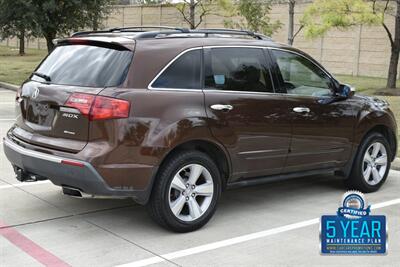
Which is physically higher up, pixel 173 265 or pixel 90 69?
pixel 90 69

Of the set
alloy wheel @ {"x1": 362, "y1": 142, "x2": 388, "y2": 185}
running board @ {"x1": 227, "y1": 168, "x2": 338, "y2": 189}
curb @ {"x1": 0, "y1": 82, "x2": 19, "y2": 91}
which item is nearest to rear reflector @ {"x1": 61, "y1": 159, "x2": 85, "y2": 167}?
running board @ {"x1": 227, "y1": 168, "x2": 338, "y2": 189}

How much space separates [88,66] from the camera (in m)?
5.13

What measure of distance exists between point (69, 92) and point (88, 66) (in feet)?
1.10

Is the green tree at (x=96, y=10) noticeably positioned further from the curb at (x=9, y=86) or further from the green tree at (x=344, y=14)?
the green tree at (x=344, y=14)

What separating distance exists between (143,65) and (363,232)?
2.34 metres

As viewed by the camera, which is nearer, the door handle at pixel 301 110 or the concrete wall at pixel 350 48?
the door handle at pixel 301 110

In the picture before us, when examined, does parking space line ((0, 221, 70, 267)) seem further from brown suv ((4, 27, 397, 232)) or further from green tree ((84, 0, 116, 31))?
green tree ((84, 0, 116, 31))

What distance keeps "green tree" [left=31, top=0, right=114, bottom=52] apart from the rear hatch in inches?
603

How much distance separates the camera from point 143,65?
5.00m

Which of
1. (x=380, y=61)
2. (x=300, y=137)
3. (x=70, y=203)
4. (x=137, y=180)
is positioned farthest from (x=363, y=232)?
(x=380, y=61)

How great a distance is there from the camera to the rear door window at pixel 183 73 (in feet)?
16.8

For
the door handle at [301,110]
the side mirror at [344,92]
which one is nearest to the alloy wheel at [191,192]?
the door handle at [301,110]

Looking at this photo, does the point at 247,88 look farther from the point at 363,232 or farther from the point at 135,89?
the point at 363,232

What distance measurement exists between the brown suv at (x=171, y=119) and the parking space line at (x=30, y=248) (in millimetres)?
515
